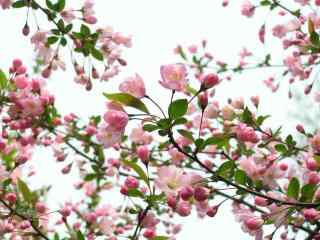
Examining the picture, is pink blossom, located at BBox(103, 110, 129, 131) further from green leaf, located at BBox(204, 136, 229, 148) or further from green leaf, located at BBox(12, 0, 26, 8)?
green leaf, located at BBox(12, 0, 26, 8)

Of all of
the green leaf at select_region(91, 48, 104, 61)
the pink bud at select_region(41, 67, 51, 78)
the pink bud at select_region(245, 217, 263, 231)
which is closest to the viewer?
the pink bud at select_region(245, 217, 263, 231)

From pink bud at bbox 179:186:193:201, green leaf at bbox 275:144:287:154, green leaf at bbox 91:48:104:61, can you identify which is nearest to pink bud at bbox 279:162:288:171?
green leaf at bbox 275:144:287:154

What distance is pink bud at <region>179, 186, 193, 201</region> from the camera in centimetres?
159

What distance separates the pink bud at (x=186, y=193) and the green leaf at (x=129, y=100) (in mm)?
355

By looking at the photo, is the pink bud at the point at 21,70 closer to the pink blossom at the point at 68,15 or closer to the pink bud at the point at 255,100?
the pink blossom at the point at 68,15

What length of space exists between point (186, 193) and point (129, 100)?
41cm

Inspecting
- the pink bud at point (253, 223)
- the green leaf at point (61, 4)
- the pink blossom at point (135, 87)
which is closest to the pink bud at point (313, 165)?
the pink bud at point (253, 223)

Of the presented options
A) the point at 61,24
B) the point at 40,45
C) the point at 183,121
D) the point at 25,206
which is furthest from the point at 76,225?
the point at 183,121

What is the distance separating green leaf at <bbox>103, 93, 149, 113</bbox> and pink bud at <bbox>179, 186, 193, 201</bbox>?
0.36 metres

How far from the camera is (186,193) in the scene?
159 centimetres

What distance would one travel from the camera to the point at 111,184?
4.14 meters

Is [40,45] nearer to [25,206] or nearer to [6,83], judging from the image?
[6,83]

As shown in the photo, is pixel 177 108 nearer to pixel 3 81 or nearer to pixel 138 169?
pixel 138 169

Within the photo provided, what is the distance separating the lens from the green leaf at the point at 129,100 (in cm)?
144
